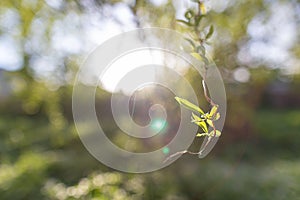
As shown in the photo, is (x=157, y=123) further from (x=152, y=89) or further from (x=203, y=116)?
(x=203, y=116)

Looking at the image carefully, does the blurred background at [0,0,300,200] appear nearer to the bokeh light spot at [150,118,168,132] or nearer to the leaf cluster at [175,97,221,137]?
the bokeh light spot at [150,118,168,132]

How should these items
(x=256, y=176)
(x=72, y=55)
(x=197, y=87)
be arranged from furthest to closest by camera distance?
(x=256, y=176) → (x=72, y=55) → (x=197, y=87)

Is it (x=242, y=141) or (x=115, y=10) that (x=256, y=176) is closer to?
(x=242, y=141)

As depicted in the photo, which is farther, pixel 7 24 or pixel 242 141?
pixel 242 141

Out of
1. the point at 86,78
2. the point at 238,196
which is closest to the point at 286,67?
the point at 238,196

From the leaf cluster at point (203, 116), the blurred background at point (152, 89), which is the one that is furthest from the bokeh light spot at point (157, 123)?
the leaf cluster at point (203, 116)

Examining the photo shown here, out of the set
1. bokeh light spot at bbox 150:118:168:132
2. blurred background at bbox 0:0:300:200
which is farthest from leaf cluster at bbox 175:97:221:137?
bokeh light spot at bbox 150:118:168:132

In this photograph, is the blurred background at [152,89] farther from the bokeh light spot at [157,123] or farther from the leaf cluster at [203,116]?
the leaf cluster at [203,116]

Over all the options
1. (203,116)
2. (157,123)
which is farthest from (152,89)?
(203,116)
